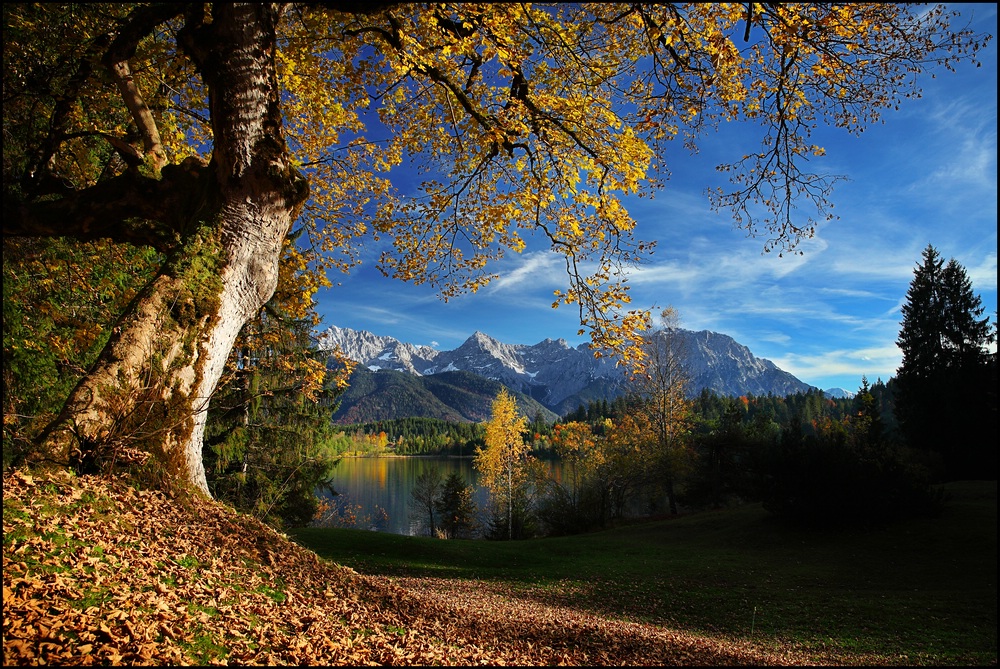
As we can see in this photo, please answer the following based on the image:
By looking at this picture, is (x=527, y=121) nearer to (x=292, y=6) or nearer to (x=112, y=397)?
(x=292, y=6)

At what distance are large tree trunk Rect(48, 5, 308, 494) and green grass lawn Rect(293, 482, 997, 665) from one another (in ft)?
29.4

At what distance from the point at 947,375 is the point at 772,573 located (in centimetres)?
2589

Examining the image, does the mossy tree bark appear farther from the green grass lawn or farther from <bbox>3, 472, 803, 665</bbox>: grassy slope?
the green grass lawn

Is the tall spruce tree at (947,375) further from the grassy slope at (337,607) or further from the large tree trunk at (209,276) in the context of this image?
the large tree trunk at (209,276)

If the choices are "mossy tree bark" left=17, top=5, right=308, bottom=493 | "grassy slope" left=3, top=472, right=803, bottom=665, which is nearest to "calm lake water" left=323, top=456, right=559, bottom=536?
"mossy tree bark" left=17, top=5, right=308, bottom=493

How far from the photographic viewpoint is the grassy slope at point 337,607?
2.68 meters

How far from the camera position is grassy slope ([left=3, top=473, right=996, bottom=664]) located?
105 inches

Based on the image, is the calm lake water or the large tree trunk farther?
the calm lake water

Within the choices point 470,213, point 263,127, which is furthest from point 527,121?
point 263,127

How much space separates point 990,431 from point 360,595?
36450 millimetres

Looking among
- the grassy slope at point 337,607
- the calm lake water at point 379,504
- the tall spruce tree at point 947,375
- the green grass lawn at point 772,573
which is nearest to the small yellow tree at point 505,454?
the green grass lawn at point 772,573

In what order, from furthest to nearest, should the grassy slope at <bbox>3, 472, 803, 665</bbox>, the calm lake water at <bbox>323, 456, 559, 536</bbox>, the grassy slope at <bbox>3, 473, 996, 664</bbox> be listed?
the calm lake water at <bbox>323, 456, 559, 536</bbox> < the grassy slope at <bbox>3, 473, 996, 664</bbox> < the grassy slope at <bbox>3, 472, 803, 665</bbox>

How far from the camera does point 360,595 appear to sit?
4.41 m

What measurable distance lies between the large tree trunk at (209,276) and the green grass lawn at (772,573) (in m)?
8.97
